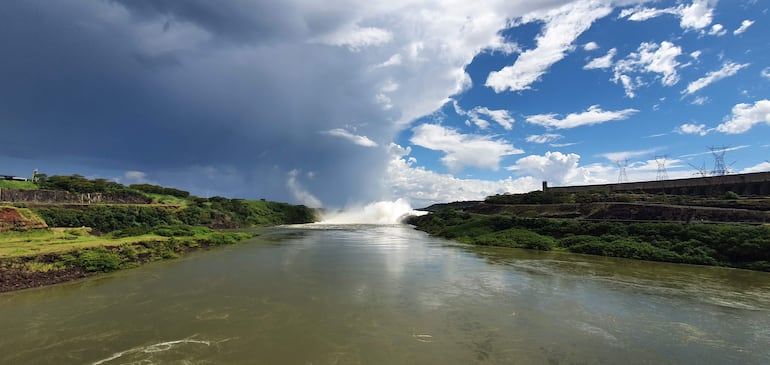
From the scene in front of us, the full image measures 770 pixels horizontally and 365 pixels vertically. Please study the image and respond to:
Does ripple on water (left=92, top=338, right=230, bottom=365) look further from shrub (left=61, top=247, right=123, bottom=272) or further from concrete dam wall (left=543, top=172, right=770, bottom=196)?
concrete dam wall (left=543, top=172, right=770, bottom=196)

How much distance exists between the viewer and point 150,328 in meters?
11.2

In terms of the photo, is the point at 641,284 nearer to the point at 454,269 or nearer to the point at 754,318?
the point at 754,318

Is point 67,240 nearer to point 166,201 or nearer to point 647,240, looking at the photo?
point 647,240

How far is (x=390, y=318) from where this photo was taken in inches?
496

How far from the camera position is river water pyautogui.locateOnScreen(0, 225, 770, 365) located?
31.2ft

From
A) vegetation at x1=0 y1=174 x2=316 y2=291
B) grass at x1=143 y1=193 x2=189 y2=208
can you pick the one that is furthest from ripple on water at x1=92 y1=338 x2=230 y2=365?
grass at x1=143 y1=193 x2=189 y2=208

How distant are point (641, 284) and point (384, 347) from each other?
16.3 meters

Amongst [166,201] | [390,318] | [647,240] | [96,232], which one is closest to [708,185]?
[647,240]

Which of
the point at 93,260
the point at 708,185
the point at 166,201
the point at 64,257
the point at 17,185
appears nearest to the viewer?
the point at 64,257

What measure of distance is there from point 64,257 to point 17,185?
141 ft

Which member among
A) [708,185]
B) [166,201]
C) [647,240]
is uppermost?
[708,185]

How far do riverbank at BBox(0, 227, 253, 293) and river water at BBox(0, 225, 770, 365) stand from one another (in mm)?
1242

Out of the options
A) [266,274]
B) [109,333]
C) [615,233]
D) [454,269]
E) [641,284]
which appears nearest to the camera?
[109,333]

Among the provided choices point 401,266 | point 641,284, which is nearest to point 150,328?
point 401,266
